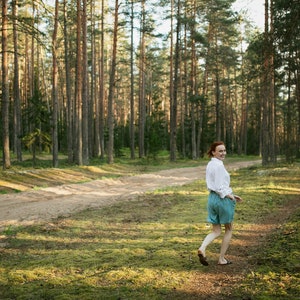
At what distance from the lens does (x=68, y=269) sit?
5469 mm

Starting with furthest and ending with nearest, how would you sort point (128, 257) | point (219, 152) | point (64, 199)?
1. point (64, 199)
2. point (128, 257)
3. point (219, 152)

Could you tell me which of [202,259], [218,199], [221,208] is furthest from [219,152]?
[202,259]

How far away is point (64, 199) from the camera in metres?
12.4

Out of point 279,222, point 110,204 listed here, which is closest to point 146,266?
point 279,222

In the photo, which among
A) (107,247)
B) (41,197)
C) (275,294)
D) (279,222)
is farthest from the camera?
(41,197)

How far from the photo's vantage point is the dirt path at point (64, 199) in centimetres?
971

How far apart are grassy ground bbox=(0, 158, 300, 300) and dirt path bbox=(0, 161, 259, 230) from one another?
0.88 m

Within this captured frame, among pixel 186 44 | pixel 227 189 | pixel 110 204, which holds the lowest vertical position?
pixel 110 204

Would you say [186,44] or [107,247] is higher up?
[186,44]

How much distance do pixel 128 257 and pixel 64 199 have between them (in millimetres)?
6879

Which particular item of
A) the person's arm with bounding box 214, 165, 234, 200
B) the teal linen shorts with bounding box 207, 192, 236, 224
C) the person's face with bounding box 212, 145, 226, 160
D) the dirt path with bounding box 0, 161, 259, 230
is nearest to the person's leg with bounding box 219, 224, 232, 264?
the teal linen shorts with bounding box 207, 192, 236, 224

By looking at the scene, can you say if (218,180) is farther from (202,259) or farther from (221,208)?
(202,259)

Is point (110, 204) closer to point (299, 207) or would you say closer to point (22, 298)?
point (299, 207)

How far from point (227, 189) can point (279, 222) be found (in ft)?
14.2
